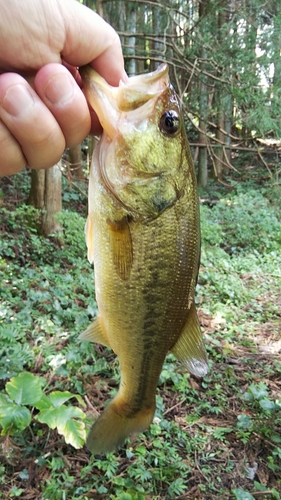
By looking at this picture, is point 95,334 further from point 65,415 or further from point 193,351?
point 65,415

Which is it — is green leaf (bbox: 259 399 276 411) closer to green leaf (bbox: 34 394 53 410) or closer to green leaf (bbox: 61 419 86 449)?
green leaf (bbox: 61 419 86 449)

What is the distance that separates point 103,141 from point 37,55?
37 cm

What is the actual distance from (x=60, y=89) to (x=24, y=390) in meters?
2.14

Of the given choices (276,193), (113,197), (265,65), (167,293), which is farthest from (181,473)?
(276,193)

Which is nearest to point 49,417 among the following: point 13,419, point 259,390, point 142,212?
point 13,419

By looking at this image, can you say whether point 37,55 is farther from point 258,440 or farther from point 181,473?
point 258,440

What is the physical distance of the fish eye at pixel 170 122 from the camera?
60.9 inches

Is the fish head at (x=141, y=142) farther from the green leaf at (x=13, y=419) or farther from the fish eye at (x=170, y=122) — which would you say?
the green leaf at (x=13, y=419)

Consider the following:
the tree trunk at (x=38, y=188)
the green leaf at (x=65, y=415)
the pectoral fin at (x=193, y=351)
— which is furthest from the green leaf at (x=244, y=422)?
the tree trunk at (x=38, y=188)

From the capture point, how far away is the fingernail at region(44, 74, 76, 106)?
138 centimetres

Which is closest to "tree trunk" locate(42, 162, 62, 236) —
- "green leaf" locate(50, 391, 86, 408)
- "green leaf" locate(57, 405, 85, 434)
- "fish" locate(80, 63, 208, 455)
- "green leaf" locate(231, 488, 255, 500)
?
"green leaf" locate(50, 391, 86, 408)

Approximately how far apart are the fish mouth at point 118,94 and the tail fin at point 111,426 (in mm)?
1250

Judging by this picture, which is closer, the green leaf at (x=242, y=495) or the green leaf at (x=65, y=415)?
the green leaf at (x=65, y=415)

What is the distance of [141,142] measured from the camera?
1.57 m
